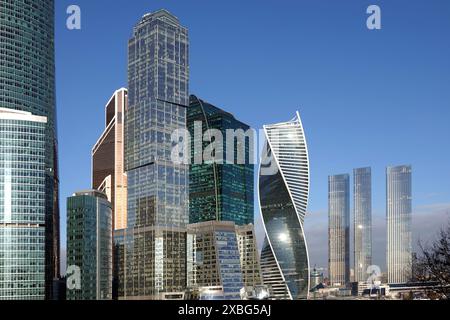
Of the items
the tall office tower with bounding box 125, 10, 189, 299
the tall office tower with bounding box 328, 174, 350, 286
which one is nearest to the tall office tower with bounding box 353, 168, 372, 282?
the tall office tower with bounding box 328, 174, 350, 286

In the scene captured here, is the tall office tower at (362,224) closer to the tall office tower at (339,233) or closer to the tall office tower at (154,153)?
the tall office tower at (339,233)

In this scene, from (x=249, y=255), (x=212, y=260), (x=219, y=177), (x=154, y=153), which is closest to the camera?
(x=154, y=153)

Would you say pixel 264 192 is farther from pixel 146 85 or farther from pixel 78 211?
pixel 78 211

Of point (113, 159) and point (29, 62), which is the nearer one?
point (113, 159)

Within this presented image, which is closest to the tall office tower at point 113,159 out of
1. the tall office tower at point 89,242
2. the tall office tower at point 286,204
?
the tall office tower at point 89,242

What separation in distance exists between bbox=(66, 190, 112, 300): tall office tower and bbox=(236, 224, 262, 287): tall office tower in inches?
663

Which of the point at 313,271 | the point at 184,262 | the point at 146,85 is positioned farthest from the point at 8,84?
the point at 313,271

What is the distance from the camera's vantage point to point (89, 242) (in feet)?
Answer: 106

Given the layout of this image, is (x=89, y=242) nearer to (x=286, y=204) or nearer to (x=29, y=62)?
(x=29, y=62)

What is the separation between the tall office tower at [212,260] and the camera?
47.1m

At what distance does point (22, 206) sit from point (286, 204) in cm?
2255

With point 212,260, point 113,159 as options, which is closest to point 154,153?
point 113,159

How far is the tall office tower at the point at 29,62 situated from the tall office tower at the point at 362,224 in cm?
3259

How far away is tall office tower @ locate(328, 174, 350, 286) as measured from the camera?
67.5 m
